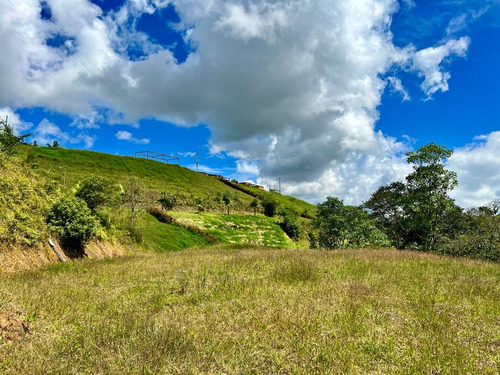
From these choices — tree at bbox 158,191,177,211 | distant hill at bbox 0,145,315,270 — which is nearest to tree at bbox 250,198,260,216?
distant hill at bbox 0,145,315,270

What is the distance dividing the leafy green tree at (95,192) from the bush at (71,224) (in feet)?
11.6

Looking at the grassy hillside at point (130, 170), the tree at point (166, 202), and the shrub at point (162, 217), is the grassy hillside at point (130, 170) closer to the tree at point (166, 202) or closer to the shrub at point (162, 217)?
A: the tree at point (166, 202)

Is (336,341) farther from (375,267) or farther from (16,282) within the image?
(16,282)

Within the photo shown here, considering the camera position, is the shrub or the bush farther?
the shrub

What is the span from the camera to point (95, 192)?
19.9 metres

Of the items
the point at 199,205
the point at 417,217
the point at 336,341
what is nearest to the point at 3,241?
the point at 336,341

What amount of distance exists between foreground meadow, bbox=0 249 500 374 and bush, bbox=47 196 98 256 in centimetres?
Result: 589

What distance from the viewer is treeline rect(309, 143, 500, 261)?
20.6 metres

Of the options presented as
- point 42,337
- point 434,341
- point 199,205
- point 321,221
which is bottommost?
point 42,337

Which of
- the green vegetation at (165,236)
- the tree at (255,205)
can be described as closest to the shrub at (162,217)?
the green vegetation at (165,236)

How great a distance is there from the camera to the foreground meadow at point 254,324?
431 centimetres

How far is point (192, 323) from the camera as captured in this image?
5.76 m

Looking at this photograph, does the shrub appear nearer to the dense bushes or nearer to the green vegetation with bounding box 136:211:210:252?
the green vegetation with bounding box 136:211:210:252

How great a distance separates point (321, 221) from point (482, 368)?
30.1 meters
